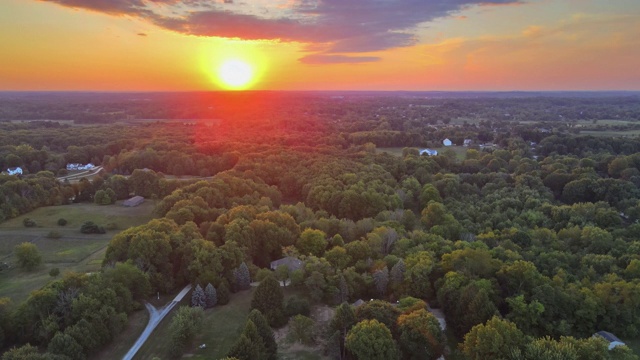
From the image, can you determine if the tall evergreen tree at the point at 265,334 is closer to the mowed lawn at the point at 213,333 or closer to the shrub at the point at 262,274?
the mowed lawn at the point at 213,333

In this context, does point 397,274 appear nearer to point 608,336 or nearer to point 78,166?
point 608,336

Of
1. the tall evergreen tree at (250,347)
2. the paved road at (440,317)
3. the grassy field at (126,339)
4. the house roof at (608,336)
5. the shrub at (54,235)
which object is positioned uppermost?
the tall evergreen tree at (250,347)

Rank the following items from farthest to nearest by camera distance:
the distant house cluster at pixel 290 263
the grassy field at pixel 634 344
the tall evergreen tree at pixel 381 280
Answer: the distant house cluster at pixel 290 263
the tall evergreen tree at pixel 381 280
the grassy field at pixel 634 344

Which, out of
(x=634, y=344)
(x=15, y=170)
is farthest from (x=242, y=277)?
(x=15, y=170)

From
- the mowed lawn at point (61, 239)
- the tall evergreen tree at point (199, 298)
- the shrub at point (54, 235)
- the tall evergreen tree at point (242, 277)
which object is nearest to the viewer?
the tall evergreen tree at point (199, 298)

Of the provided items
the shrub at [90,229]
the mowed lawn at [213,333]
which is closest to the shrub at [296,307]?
the mowed lawn at [213,333]

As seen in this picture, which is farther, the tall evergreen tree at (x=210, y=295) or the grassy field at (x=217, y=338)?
the tall evergreen tree at (x=210, y=295)

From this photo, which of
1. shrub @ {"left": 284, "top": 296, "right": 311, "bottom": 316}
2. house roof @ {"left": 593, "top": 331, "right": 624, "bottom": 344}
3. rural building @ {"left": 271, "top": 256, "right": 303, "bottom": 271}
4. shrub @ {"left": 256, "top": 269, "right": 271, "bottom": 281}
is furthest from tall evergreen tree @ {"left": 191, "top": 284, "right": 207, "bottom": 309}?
house roof @ {"left": 593, "top": 331, "right": 624, "bottom": 344}
